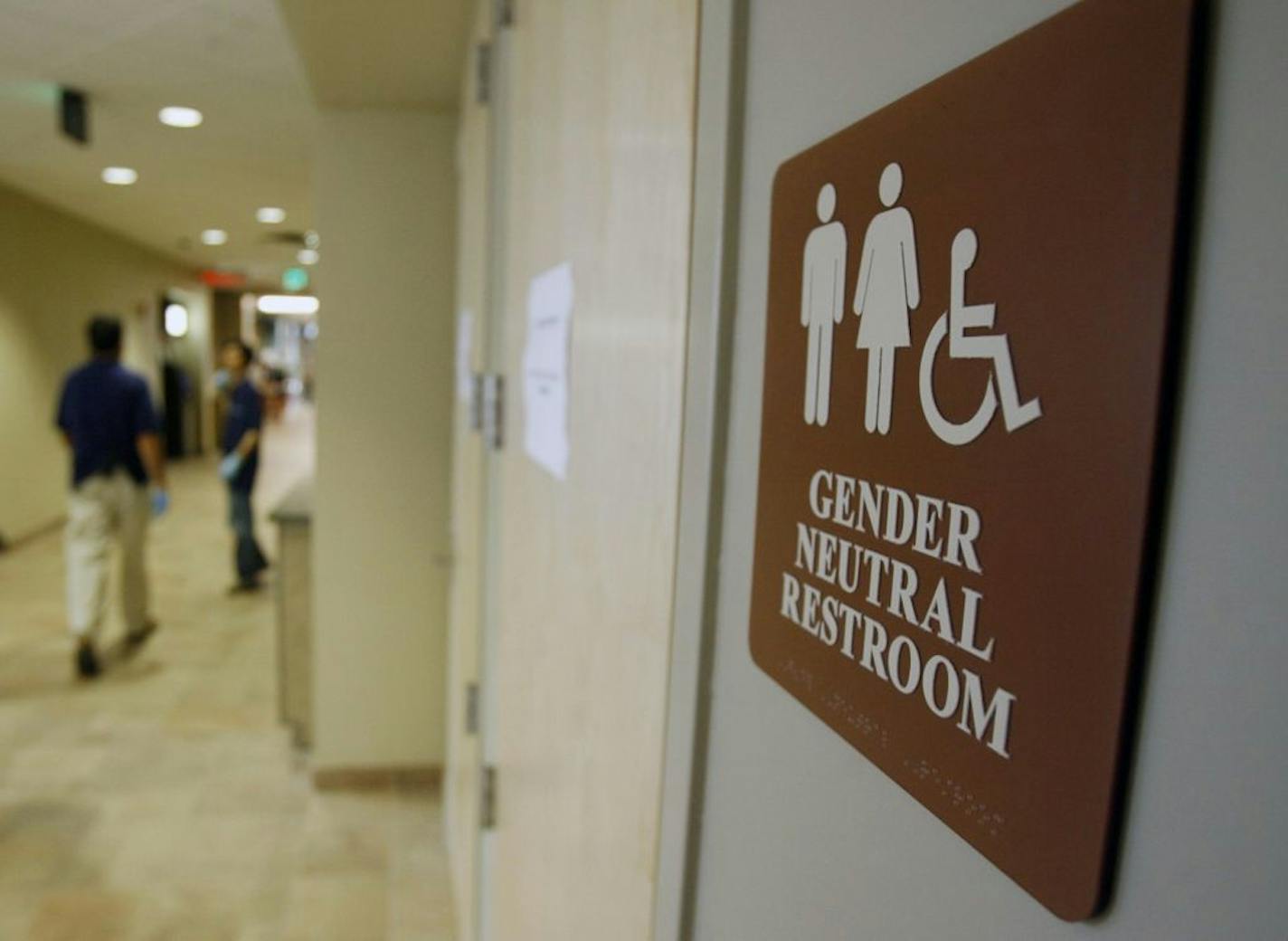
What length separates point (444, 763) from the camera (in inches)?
133

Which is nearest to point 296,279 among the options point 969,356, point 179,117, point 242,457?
point 242,457

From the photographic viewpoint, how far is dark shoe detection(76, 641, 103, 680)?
4203mm

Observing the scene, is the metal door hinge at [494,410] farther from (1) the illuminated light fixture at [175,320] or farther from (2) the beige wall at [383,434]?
(1) the illuminated light fixture at [175,320]

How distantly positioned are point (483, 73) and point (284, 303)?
22788mm

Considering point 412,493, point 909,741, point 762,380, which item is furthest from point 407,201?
point 909,741

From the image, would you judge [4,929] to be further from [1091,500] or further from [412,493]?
[1091,500]

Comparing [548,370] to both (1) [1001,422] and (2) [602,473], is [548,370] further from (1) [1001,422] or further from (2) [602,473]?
(1) [1001,422]

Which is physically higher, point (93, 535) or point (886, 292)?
point (886, 292)

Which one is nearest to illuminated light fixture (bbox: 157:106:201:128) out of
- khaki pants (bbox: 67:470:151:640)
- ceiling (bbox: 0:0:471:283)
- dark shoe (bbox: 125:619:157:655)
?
ceiling (bbox: 0:0:471:283)

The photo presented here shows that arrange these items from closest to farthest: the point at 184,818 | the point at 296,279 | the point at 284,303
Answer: the point at 184,818, the point at 296,279, the point at 284,303

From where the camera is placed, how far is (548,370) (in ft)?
3.69

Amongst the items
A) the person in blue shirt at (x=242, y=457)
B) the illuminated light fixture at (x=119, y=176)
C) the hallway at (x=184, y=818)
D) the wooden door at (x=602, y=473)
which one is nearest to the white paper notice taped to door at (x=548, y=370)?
the wooden door at (x=602, y=473)

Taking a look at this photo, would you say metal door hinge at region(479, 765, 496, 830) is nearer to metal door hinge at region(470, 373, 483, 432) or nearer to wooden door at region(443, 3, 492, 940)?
wooden door at region(443, 3, 492, 940)

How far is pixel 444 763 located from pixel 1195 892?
11.2 ft
